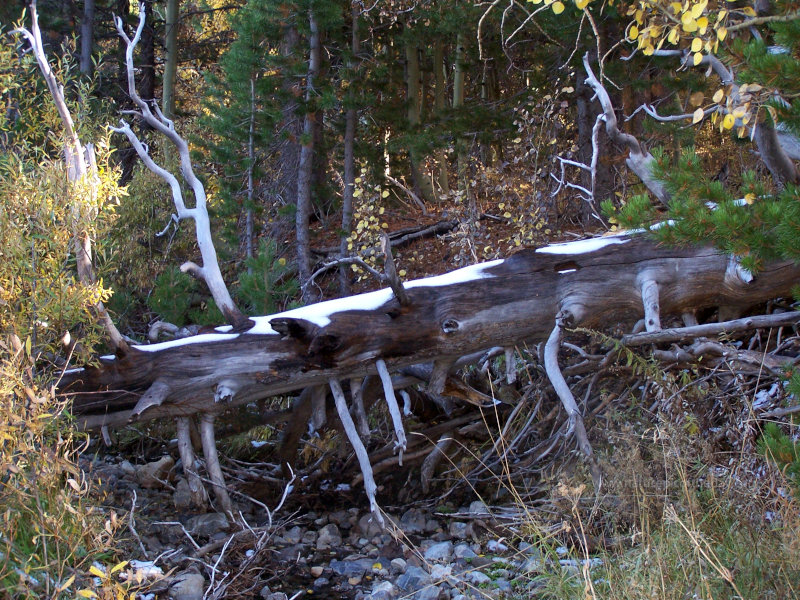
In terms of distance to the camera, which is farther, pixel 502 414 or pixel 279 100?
pixel 279 100

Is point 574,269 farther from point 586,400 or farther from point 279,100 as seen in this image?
point 279,100

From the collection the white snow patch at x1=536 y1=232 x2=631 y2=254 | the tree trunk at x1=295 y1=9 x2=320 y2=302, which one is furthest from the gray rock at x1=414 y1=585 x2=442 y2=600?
the tree trunk at x1=295 y1=9 x2=320 y2=302

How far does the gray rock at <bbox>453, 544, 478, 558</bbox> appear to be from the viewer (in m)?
4.86

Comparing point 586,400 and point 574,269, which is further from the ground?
point 574,269

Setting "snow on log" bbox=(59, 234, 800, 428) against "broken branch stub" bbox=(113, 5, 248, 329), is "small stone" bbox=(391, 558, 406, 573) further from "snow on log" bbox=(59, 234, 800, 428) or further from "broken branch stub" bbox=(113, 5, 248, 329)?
"broken branch stub" bbox=(113, 5, 248, 329)

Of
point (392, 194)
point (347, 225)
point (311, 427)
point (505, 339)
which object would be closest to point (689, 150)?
point (505, 339)

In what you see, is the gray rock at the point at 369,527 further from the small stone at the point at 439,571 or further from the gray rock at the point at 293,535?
the small stone at the point at 439,571

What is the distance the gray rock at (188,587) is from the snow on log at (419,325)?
121cm

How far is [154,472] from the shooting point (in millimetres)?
6312

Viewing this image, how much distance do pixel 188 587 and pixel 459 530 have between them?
1.96 metres

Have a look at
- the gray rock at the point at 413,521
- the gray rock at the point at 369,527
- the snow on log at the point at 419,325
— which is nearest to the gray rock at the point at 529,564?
the gray rock at the point at 413,521

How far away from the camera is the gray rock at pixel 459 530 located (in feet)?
17.3

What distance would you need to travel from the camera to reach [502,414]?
641 cm

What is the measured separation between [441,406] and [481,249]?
3955 mm
